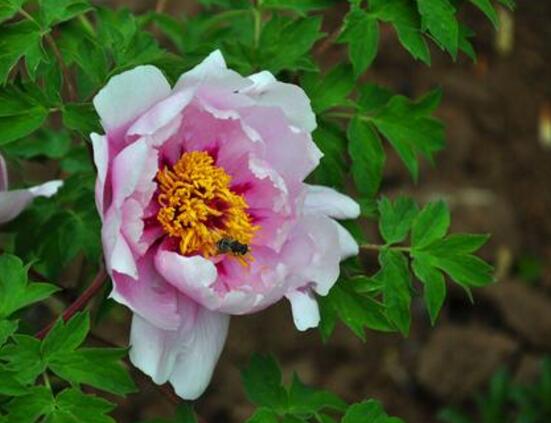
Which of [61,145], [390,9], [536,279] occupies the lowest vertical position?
[536,279]

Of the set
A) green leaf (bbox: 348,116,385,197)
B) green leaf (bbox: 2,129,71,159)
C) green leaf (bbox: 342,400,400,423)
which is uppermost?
green leaf (bbox: 348,116,385,197)

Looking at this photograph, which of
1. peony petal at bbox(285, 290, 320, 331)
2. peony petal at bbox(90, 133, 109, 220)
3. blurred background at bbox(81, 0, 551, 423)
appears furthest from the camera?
blurred background at bbox(81, 0, 551, 423)

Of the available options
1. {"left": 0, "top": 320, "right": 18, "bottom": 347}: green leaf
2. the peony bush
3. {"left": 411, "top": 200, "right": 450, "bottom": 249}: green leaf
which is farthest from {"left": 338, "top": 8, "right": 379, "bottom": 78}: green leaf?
{"left": 0, "top": 320, "right": 18, "bottom": 347}: green leaf

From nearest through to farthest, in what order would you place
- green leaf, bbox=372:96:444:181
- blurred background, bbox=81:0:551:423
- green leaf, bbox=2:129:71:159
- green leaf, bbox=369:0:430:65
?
green leaf, bbox=369:0:430:65, green leaf, bbox=372:96:444:181, green leaf, bbox=2:129:71:159, blurred background, bbox=81:0:551:423

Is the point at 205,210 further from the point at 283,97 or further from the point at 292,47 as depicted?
the point at 292,47

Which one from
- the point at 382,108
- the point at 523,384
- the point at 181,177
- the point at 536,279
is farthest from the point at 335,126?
the point at 536,279

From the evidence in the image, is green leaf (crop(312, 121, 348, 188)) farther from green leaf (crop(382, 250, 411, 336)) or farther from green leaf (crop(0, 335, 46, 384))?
green leaf (crop(0, 335, 46, 384))

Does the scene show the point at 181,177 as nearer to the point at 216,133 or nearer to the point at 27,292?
the point at 216,133
